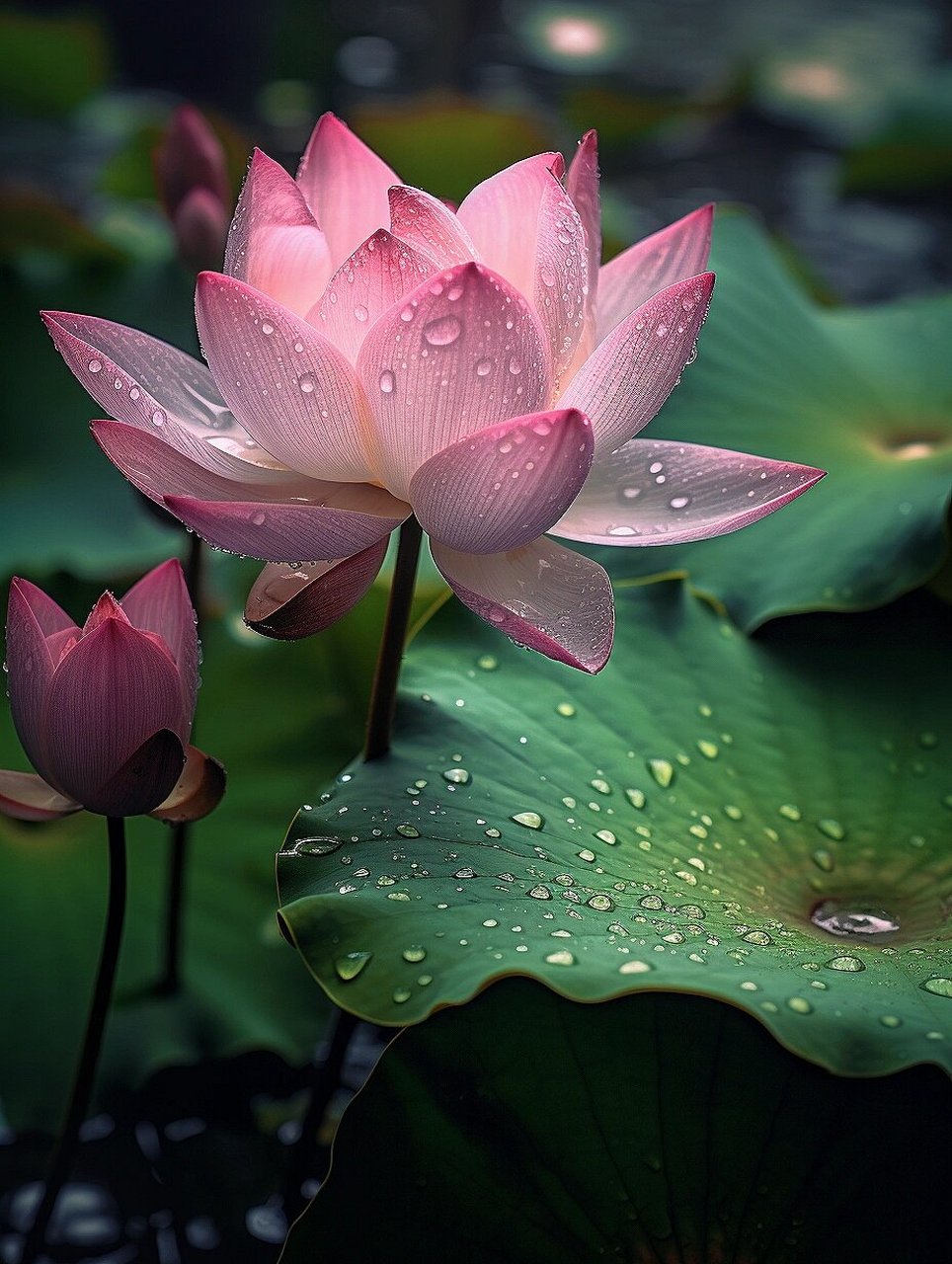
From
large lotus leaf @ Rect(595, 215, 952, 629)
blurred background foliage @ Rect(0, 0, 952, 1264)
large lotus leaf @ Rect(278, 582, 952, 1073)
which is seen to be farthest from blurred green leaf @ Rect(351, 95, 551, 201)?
large lotus leaf @ Rect(278, 582, 952, 1073)

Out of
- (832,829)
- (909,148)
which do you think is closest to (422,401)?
(832,829)

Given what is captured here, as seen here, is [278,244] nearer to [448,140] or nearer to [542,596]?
[542,596]

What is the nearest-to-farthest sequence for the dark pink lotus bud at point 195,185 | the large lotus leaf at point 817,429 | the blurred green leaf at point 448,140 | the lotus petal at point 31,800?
the lotus petal at point 31,800, the large lotus leaf at point 817,429, the dark pink lotus bud at point 195,185, the blurred green leaf at point 448,140

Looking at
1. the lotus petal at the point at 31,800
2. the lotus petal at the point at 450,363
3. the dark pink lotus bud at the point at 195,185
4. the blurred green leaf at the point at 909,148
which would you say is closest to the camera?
the lotus petal at the point at 450,363

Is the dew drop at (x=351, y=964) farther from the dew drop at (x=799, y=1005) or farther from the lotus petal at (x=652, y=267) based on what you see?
the lotus petal at (x=652, y=267)

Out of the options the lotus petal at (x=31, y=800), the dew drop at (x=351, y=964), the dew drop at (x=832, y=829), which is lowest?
the dew drop at (x=832, y=829)

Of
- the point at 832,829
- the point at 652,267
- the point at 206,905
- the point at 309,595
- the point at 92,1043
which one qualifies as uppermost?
the point at 652,267

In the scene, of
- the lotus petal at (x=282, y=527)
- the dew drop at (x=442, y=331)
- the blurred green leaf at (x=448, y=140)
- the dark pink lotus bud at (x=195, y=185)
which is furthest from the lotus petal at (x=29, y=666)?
the blurred green leaf at (x=448, y=140)

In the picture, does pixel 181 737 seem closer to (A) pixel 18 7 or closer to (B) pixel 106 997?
(B) pixel 106 997
